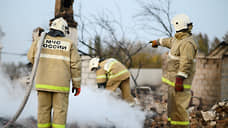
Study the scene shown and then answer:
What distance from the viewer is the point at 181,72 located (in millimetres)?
3092

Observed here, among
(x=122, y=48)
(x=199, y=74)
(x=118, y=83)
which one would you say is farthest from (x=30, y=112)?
(x=199, y=74)

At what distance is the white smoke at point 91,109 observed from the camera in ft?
13.6

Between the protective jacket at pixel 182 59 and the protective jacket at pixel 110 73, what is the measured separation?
4.95 ft

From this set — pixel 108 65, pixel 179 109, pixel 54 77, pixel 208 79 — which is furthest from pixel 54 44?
pixel 208 79

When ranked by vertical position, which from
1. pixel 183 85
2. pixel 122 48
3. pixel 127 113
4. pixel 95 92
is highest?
pixel 122 48

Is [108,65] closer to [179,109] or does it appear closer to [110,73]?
[110,73]

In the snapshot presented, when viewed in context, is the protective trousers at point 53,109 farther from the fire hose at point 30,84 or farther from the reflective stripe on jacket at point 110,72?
the reflective stripe on jacket at point 110,72

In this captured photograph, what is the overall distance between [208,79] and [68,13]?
5.48 metres

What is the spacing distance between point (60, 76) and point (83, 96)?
2245mm

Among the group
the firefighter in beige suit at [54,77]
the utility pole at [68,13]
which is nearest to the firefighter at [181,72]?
the firefighter in beige suit at [54,77]

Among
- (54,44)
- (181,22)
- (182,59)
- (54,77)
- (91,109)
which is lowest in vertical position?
(91,109)

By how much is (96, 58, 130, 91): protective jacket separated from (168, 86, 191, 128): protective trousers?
1728mm

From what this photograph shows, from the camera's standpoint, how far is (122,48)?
26.3 ft

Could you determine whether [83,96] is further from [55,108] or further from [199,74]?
[199,74]
